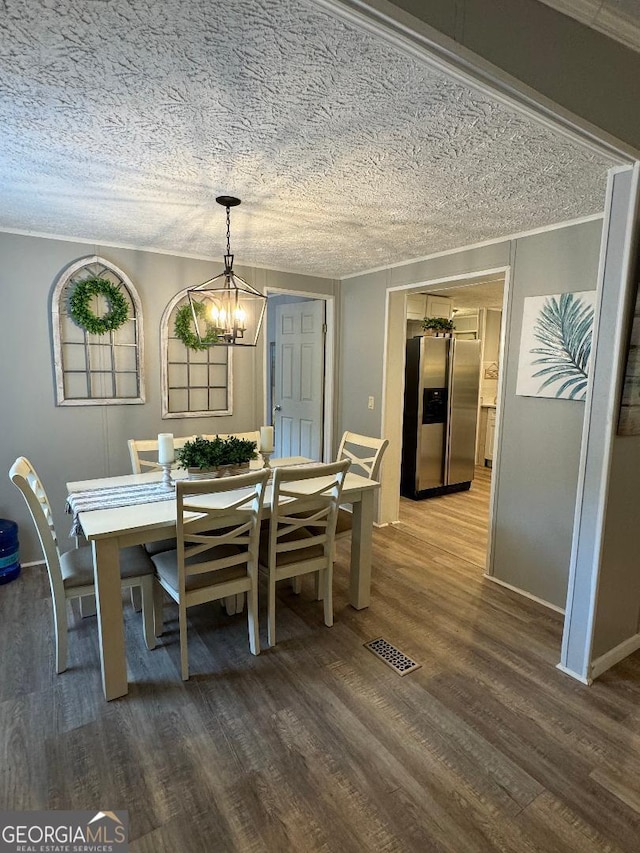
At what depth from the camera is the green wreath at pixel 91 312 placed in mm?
3252

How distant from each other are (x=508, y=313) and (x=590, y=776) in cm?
249

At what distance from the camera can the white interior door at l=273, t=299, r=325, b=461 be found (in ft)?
15.1

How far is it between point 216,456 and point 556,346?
2.15m

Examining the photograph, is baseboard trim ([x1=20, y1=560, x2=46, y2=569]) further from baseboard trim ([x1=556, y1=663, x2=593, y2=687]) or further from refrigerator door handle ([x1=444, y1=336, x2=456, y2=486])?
refrigerator door handle ([x1=444, y1=336, x2=456, y2=486])

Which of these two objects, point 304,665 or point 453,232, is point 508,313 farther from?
point 304,665

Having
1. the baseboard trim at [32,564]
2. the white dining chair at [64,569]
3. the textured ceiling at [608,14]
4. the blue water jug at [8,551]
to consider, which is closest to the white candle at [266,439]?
the white dining chair at [64,569]

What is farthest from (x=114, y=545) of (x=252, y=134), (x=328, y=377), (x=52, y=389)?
(x=328, y=377)

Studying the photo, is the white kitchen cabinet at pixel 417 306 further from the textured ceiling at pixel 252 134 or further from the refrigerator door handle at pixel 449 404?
the textured ceiling at pixel 252 134

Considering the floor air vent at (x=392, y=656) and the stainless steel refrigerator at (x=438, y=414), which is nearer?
the floor air vent at (x=392, y=656)

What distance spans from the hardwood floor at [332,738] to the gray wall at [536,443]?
0.40 meters

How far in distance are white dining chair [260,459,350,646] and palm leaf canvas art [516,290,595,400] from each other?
1418 millimetres

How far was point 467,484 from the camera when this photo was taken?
5.44 meters

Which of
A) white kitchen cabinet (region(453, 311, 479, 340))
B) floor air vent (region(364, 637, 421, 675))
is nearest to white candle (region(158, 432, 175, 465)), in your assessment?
floor air vent (region(364, 637, 421, 675))

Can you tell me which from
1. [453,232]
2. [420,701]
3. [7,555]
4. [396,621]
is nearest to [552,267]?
[453,232]
